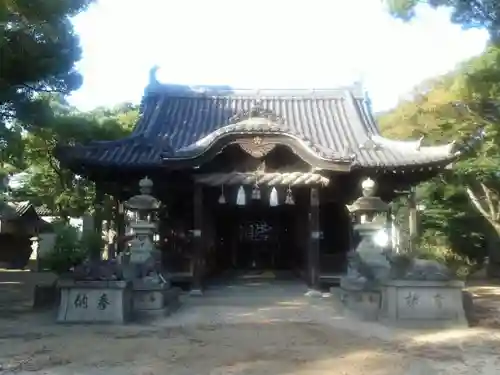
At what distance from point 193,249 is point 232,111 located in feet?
21.3

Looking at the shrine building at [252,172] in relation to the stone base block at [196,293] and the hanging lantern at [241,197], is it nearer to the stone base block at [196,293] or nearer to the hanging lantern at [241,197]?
the hanging lantern at [241,197]

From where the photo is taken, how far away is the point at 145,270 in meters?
12.2

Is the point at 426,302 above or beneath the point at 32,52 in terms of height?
beneath

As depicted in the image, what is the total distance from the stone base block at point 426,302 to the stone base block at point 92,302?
4.95 metres

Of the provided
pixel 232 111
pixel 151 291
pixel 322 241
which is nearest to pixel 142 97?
pixel 232 111

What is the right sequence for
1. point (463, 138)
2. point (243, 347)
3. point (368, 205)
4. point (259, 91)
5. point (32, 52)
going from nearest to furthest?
1. point (243, 347)
2. point (32, 52)
3. point (368, 205)
4. point (463, 138)
5. point (259, 91)

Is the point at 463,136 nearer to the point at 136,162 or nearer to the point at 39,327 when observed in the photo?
the point at 136,162

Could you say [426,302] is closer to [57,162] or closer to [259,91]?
[259,91]

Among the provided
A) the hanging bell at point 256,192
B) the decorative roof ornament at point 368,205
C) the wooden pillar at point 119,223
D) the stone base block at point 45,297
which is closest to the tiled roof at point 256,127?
the decorative roof ornament at point 368,205

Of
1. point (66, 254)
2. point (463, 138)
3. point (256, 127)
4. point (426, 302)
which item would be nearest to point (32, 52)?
point (66, 254)

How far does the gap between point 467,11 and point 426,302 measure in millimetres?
5336

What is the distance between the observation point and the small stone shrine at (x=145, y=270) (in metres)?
11.6

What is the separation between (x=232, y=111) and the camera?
2003 centimetres

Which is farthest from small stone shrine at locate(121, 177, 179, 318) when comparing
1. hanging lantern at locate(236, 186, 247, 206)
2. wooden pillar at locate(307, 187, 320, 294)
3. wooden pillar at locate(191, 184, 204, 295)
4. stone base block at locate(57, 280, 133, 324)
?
wooden pillar at locate(307, 187, 320, 294)
